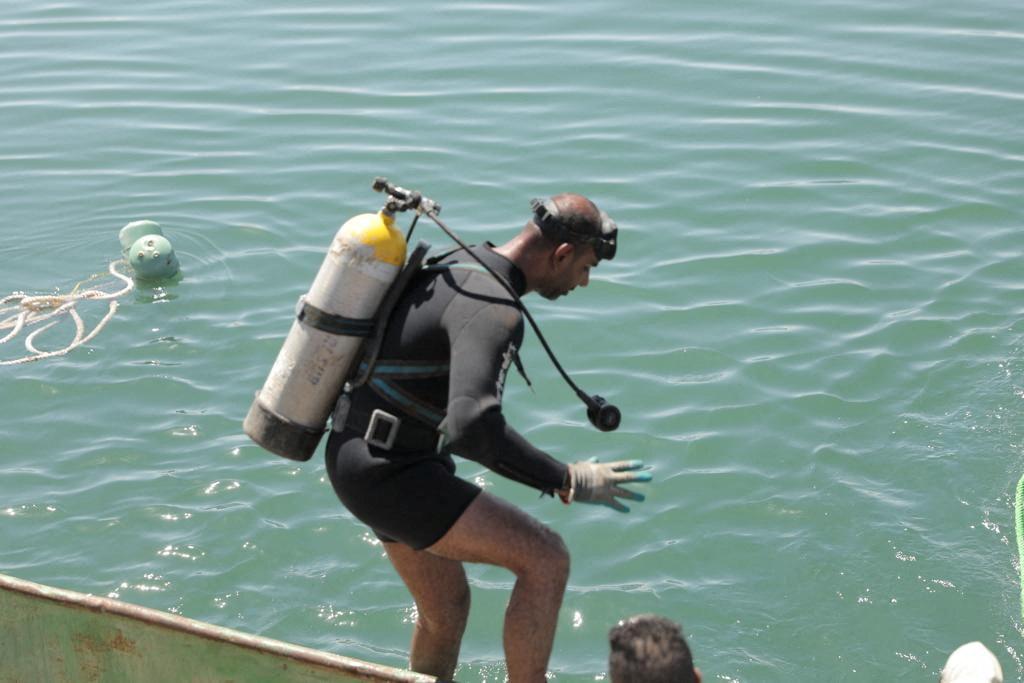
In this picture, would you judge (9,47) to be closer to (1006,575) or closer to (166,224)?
(166,224)

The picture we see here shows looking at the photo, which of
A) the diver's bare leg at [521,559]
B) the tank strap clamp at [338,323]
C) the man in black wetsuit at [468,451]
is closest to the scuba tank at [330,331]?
the tank strap clamp at [338,323]

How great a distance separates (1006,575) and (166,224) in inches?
291

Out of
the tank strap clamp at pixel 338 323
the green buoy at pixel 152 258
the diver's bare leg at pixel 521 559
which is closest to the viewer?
the diver's bare leg at pixel 521 559

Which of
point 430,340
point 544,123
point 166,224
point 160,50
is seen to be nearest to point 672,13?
point 544,123

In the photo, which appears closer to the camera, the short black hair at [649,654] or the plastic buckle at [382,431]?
the short black hair at [649,654]

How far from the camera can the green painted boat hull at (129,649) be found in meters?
5.52

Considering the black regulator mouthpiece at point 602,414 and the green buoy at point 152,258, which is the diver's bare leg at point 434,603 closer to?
the black regulator mouthpiece at point 602,414

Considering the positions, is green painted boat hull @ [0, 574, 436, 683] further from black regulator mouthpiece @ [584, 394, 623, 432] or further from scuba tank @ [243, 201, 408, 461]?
black regulator mouthpiece @ [584, 394, 623, 432]

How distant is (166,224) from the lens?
1184cm

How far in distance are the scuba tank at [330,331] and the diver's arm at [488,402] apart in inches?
18.1

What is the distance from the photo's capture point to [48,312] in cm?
1052

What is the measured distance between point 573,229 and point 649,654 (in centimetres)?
187

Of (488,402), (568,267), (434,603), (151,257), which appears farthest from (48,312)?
(488,402)

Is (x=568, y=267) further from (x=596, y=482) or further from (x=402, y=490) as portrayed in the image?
(x=402, y=490)
